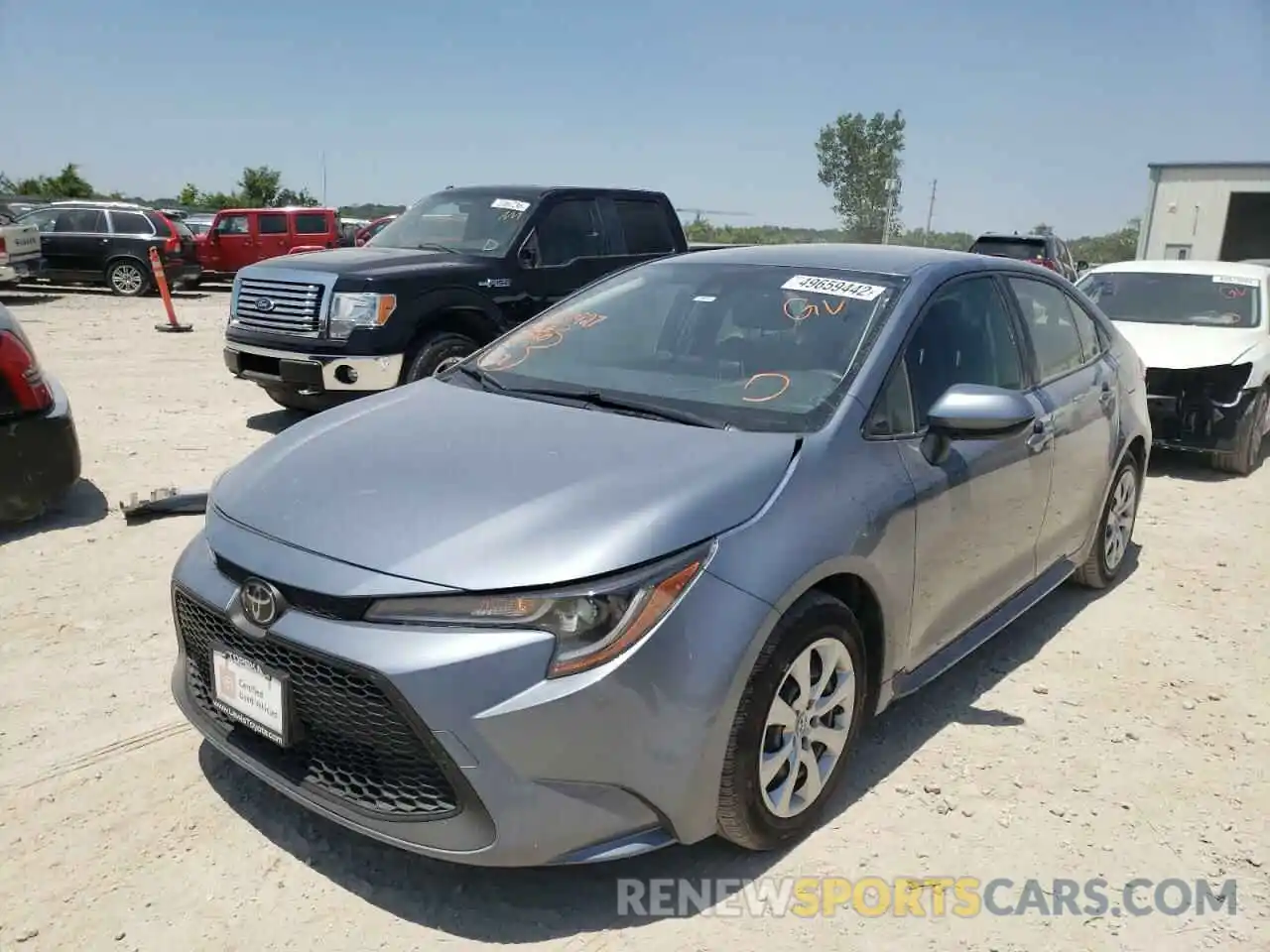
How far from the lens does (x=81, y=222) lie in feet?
58.1

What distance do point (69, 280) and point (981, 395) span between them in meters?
19.1

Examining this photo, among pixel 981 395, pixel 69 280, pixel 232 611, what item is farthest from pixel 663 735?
pixel 69 280

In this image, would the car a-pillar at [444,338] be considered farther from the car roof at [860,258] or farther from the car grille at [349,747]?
the car grille at [349,747]

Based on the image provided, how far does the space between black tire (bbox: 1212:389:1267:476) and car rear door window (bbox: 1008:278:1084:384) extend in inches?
141

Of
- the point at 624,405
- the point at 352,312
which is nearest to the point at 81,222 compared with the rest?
the point at 352,312

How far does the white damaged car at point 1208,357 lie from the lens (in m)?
7.04

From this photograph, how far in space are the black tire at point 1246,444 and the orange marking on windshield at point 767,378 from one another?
5.49 metres

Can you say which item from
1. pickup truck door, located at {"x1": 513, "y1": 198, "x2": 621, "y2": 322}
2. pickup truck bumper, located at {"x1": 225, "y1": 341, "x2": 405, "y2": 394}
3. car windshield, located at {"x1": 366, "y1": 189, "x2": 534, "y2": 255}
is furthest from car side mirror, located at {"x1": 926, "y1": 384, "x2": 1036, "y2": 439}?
car windshield, located at {"x1": 366, "y1": 189, "x2": 534, "y2": 255}

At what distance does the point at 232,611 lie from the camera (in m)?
2.45

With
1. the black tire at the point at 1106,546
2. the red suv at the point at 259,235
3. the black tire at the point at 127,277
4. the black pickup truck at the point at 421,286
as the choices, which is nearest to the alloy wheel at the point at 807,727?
the black tire at the point at 1106,546

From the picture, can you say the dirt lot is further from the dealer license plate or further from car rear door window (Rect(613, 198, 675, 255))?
car rear door window (Rect(613, 198, 675, 255))

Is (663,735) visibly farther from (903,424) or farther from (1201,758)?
(1201,758)

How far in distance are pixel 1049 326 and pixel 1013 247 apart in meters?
15.5

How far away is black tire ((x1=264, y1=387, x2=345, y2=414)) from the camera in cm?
716
